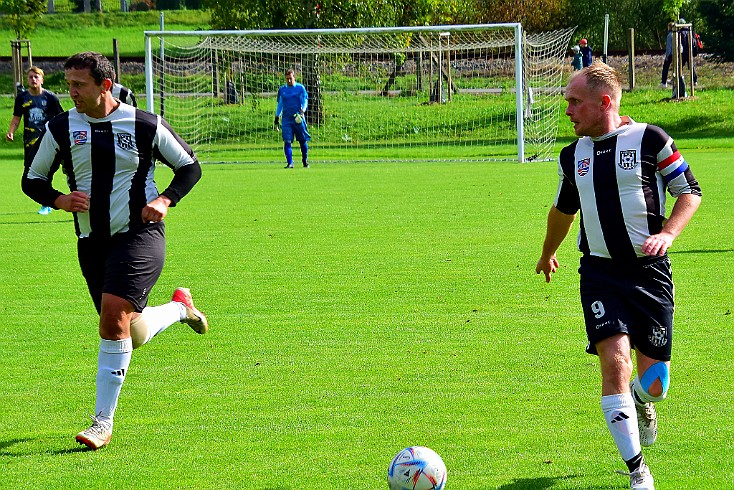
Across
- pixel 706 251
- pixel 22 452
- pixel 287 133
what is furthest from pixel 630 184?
pixel 287 133

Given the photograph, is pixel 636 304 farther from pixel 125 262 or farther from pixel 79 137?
pixel 79 137

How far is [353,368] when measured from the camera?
708 cm

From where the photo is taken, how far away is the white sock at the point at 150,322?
614 cm

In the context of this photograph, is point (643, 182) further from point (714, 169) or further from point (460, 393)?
point (714, 169)

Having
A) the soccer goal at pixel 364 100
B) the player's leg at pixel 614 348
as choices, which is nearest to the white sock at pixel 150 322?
the player's leg at pixel 614 348

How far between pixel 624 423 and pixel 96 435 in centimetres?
264

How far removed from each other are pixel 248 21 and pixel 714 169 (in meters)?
19.2

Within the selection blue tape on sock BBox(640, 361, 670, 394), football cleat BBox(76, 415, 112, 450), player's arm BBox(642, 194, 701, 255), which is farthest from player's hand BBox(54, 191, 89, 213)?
blue tape on sock BBox(640, 361, 670, 394)

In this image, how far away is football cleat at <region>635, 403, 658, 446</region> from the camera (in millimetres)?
5168

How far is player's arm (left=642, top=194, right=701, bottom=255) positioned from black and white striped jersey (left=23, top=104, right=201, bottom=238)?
266cm

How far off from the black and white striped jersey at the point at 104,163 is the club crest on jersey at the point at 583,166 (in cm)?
226

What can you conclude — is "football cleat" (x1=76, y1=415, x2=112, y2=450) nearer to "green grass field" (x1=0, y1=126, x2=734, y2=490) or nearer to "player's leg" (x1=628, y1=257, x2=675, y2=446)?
"green grass field" (x1=0, y1=126, x2=734, y2=490)

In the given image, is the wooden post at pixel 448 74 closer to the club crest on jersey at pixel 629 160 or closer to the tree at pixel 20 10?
the tree at pixel 20 10

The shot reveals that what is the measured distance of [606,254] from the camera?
5043 mm
